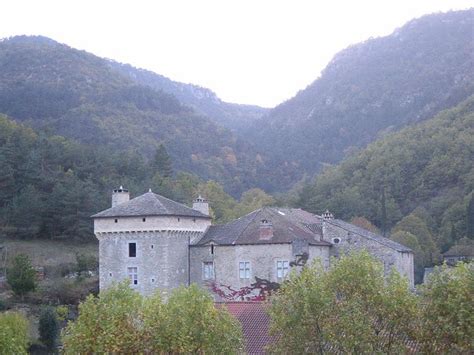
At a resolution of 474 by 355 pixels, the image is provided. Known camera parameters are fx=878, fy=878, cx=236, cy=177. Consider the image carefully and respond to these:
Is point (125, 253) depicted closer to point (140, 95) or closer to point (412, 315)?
point (412, 315)

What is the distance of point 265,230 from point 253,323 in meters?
13.1

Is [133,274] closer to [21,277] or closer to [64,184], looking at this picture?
[21,277]

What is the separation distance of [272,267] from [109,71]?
14399cm

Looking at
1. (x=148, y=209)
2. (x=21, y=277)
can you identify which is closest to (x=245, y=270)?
(x=148, y=209)

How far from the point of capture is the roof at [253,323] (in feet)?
140

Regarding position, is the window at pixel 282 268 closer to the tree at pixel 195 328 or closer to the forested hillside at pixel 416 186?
the tree at pixel 195 328

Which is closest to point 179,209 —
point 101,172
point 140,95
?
point 101,172

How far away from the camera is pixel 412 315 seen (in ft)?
110

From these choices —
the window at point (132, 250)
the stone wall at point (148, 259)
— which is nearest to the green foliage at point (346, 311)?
the stone wall at point (148, 259)

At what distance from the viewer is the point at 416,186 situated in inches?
4815

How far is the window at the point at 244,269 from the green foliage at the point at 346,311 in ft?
68.1

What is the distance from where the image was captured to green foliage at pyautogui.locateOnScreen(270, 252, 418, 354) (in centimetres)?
3331

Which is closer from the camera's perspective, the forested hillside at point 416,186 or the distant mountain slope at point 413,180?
the forested hillside at point 416,186

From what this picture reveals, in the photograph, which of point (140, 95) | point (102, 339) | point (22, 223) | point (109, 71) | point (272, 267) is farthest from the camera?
point (109, 71)
